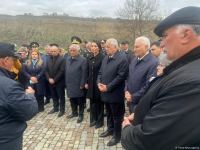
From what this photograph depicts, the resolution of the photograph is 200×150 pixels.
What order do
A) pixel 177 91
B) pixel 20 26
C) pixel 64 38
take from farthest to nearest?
1. pixel 20 26
2. pixel 64 38
3. pixel 177 91

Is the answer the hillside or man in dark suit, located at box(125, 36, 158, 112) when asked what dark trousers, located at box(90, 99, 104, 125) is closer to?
man in dark suit, located at box(125, 36, 158, 112)

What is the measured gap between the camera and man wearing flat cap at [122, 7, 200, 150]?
1.70 meters

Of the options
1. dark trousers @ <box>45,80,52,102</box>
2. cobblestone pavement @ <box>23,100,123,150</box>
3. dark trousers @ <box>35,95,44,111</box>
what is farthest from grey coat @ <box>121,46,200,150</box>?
dark trousers @ <box>45,80,52,102</box>

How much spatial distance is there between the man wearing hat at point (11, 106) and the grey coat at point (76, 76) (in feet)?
14.0

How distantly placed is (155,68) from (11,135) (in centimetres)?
275

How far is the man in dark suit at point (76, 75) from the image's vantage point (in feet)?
25.8

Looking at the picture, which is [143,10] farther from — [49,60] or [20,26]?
[20,26]

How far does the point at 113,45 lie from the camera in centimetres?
631

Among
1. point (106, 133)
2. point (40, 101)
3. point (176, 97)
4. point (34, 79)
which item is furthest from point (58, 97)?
point (176, 97)

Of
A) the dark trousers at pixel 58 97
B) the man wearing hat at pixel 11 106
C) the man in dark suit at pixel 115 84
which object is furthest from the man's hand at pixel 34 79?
the man wearing hat at pixel 11 106

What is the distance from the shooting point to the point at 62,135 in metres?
6.85

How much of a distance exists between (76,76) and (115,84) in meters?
1.99

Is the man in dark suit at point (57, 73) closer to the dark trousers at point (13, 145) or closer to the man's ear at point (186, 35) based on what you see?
the dark trousers at point (13, 145)


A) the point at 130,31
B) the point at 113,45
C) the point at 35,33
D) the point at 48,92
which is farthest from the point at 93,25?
the point at 113,45
